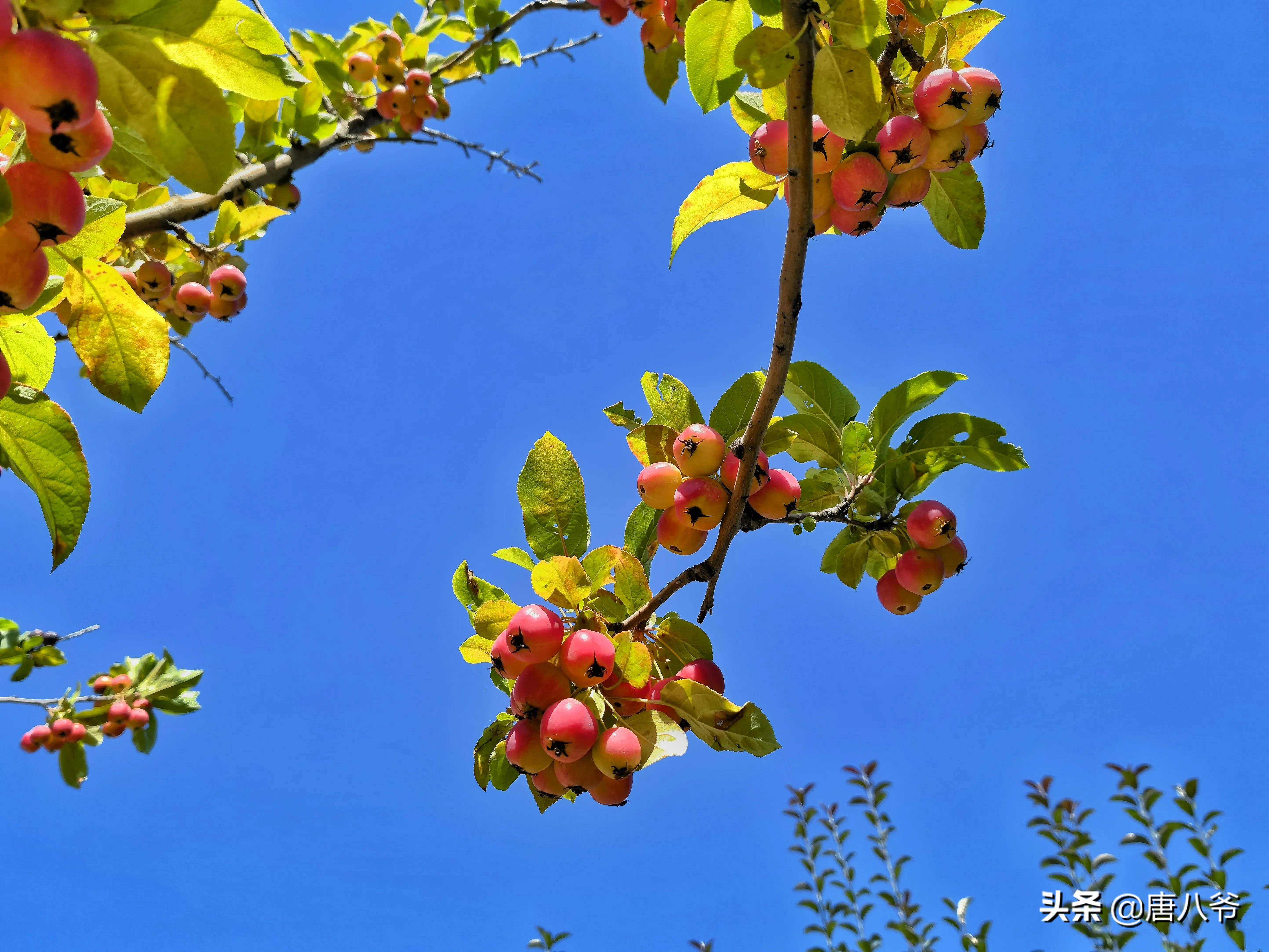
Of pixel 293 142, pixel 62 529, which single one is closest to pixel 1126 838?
pixel 62 529

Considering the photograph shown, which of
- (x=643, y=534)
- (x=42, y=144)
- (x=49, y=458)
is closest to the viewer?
(x=42, y=144)

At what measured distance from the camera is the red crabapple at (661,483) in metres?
1.80

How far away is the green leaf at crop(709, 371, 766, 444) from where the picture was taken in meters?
1.87

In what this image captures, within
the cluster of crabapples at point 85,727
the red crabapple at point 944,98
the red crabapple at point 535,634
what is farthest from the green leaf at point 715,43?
the cluster of crabapples at point 85,727

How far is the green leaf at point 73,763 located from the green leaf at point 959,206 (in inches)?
215

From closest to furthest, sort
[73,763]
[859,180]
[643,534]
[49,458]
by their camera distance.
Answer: [49,458], [859,180], [643,534], [73,763]

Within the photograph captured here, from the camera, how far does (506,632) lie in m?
1.69

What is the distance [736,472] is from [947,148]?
0.76m

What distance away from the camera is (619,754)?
62.6 inches

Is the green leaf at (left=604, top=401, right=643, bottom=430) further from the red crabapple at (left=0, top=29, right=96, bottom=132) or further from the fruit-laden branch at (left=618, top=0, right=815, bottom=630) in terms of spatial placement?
the red crabapple at (left=0, top=29, right=96, bottom=132)

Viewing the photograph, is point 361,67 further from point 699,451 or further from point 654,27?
point 699,451

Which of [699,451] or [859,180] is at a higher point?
[859,180]

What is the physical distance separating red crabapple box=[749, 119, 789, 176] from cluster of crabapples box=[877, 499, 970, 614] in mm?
864

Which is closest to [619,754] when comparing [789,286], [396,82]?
[789,286]
